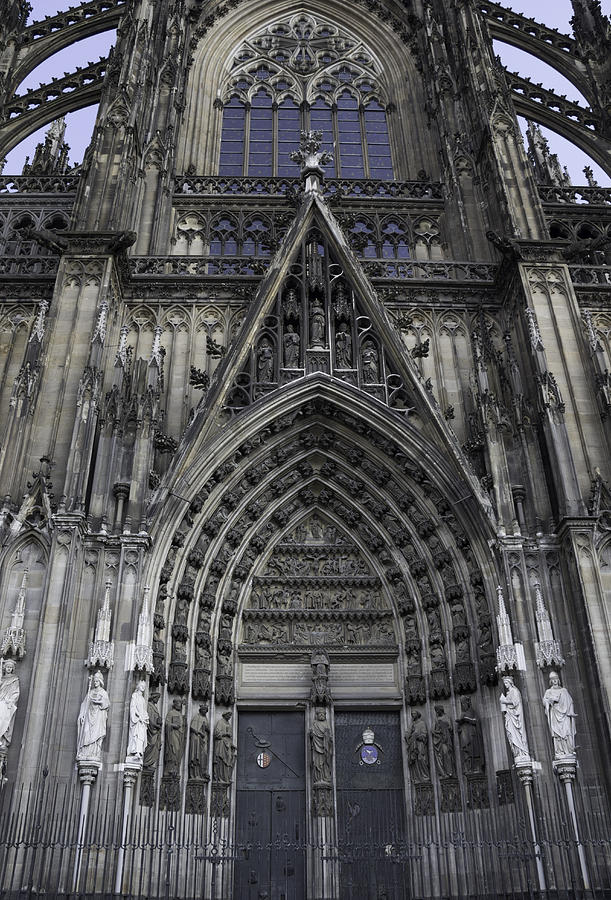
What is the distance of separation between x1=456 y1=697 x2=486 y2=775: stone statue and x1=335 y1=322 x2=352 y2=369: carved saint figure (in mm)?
5994

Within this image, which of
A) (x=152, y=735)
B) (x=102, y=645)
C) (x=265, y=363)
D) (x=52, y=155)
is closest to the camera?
(x=102, y=645)

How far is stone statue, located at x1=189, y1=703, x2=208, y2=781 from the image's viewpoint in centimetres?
1143

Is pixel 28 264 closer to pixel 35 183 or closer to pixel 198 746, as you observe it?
pixel 35 183

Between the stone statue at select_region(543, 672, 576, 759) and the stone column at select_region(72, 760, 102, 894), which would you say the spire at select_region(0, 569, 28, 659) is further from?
the stone statue at select_region(543, 672, 576, 759)

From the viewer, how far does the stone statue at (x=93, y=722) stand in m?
9.87

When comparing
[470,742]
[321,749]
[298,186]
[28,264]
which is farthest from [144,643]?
[298,186]

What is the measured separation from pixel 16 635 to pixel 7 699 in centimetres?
80

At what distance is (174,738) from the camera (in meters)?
11.3

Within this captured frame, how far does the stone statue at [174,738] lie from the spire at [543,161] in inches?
679

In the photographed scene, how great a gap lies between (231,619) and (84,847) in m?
4.47

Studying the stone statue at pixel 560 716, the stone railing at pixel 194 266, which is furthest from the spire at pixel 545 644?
the stone railing at pixel 194 266

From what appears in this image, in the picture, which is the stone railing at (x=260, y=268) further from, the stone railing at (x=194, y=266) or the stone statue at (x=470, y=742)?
the stone statue at (x=470, y=742)

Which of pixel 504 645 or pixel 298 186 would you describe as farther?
pixel 298 186

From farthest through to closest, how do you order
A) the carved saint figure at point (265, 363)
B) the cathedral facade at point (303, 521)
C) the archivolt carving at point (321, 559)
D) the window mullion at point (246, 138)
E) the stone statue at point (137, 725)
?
the window mullion at point (246, 138) → the carved saint figure at point (265, 363) → the archivolt carving at point (321, 559) → the cathedral facade at point (303, 521) → the stone statue at point (137, 725)
